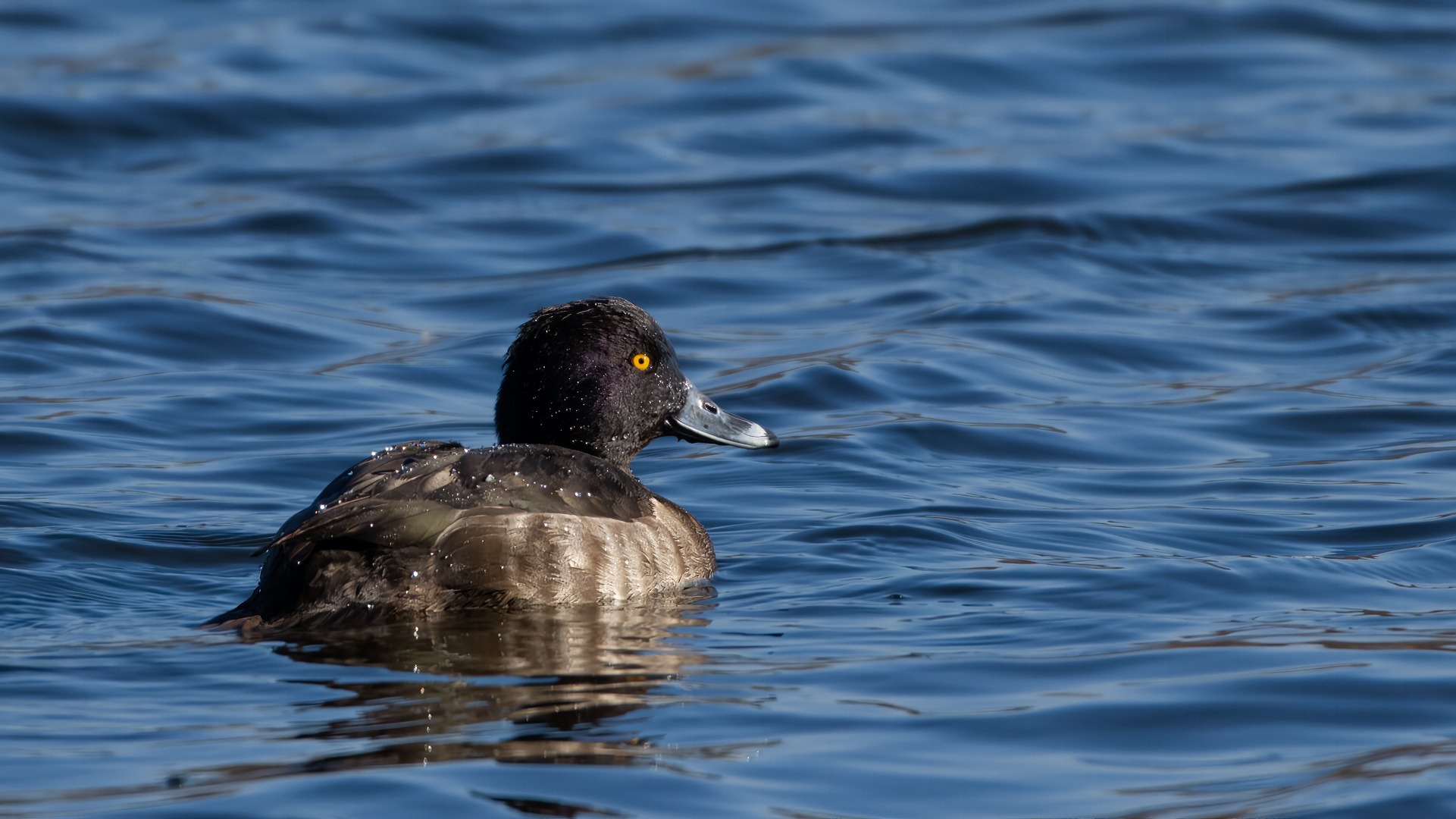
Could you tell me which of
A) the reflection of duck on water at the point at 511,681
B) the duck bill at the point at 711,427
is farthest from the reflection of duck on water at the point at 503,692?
the duck bill at the point at 711,427

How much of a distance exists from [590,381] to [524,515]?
1.16m

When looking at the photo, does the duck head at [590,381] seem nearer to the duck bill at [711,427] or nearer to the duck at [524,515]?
the duck at [524,515]

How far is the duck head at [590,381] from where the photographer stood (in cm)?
748

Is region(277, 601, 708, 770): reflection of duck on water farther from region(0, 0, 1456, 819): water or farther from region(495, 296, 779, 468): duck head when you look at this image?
region(495, 296, 779, 468): duck head

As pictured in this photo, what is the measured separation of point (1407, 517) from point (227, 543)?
4.75 meters

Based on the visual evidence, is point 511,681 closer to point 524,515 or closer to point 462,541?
point 462,541

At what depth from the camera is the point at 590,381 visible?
7.56m

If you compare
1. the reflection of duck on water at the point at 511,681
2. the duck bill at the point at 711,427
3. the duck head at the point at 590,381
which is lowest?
the reflection of duck on water at the point at 511,681

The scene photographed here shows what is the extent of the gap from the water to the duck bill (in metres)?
0.37

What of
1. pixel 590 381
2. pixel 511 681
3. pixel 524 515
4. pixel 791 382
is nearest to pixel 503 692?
pixel 511 681

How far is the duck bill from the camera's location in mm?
8078

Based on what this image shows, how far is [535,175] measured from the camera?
617 inches

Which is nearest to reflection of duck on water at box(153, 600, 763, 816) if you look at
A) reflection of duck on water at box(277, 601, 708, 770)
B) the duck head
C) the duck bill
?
reflection of duck on water at box(277, 601, 708, 770)

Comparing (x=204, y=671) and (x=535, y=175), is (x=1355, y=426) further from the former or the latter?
(x=535, y=175)
